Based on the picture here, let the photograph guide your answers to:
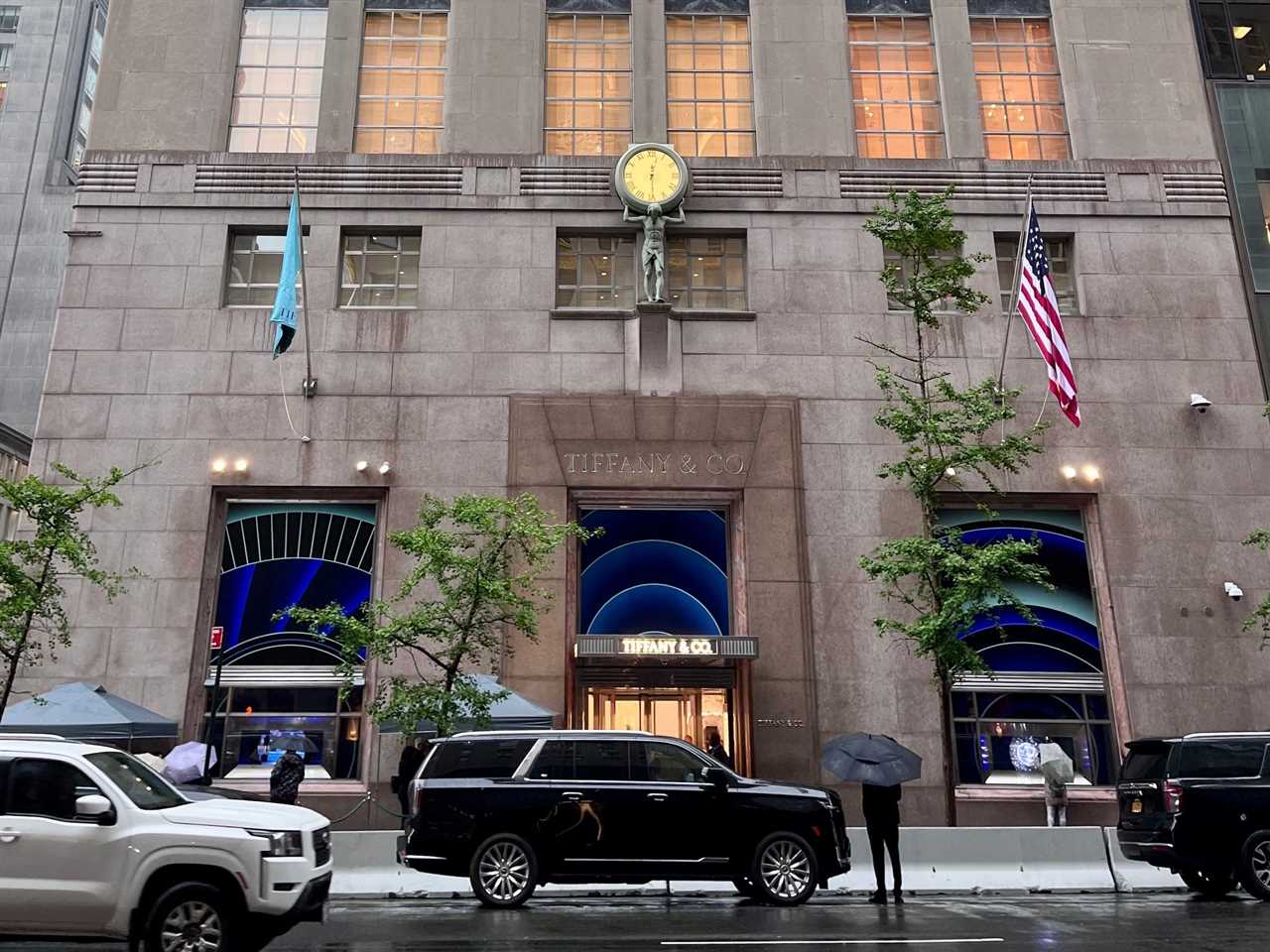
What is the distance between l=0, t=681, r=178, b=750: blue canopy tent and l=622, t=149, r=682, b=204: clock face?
49.4 ft

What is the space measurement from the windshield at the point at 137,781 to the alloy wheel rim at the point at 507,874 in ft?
14.3

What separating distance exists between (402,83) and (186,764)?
54.8 ft

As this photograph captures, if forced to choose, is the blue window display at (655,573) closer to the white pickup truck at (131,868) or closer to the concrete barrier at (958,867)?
the concrete barrier at (958,867)

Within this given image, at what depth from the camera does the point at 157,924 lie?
809cm

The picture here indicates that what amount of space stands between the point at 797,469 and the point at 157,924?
1605 centimetres

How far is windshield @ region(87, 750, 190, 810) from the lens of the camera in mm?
8656

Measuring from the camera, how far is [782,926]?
10.7 metres

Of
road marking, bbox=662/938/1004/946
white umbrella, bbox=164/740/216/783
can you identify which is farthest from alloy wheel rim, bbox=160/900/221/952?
white umbrella, bbox=164/740/216/783

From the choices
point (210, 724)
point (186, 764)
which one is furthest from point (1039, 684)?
point (186, 764)

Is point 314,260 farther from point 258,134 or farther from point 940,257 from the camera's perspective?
point 940,257

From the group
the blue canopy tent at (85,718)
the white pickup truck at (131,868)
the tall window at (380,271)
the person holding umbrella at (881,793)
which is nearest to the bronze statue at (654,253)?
the tall window at (380,271)

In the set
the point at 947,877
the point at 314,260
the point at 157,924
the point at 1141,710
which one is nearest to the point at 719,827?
the point at 947,877

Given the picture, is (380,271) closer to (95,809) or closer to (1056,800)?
(95,809)

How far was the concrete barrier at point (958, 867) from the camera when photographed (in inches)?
562
